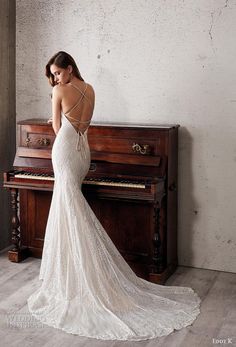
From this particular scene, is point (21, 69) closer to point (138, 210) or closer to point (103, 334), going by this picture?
point (138, 210)

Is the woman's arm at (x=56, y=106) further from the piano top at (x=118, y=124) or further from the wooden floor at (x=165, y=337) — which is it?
the wooden floor at (x=165, y=337)

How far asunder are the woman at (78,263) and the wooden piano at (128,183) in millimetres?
361

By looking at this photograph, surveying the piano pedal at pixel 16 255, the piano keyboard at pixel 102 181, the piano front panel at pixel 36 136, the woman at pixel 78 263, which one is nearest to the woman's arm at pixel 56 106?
the woman at pixel 78 263

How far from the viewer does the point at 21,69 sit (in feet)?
17.2

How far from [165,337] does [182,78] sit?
215 centimetres


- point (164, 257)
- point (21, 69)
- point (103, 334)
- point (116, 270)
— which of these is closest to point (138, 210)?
point (164, 257)

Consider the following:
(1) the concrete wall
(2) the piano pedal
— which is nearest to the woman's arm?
(1) the concrete wall

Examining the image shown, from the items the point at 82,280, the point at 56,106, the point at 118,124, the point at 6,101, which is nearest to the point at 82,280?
the point at 82,280

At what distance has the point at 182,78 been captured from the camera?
4.66 m

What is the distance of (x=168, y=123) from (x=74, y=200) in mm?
1249

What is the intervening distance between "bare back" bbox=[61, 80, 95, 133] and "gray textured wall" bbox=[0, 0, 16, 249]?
133 cm

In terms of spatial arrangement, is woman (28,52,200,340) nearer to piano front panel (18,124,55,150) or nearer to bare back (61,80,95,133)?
bare back (61,80,95,133)

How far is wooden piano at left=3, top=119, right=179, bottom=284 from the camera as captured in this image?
14.3 ft

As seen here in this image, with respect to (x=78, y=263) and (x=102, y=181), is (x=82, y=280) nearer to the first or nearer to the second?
(x=78, y=263)
